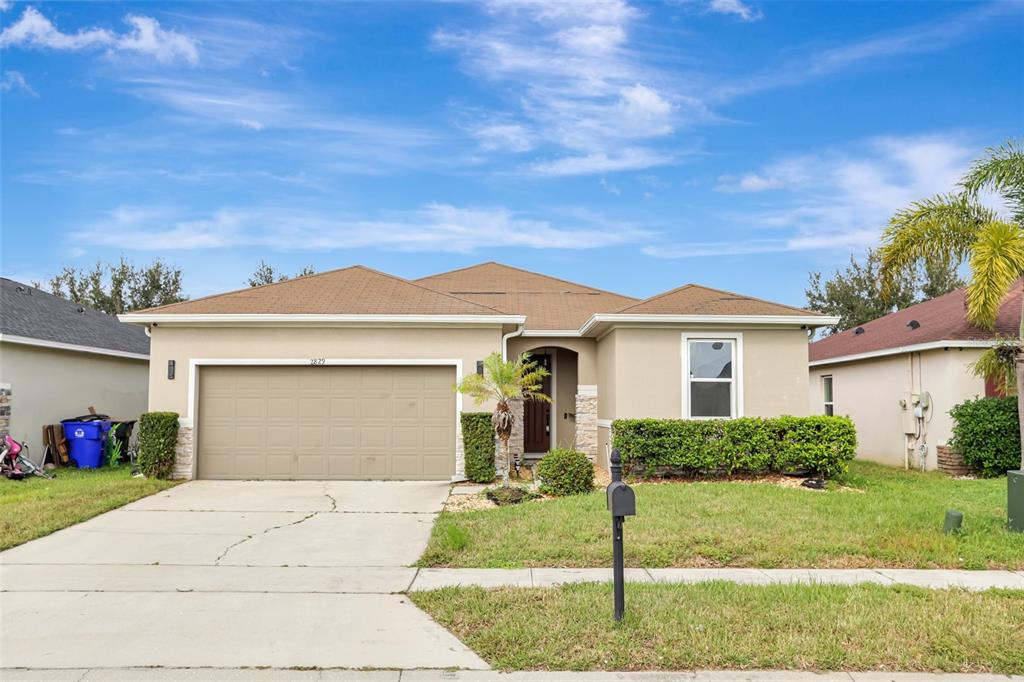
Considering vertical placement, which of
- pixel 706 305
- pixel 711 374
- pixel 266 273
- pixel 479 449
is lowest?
pixel 479 449

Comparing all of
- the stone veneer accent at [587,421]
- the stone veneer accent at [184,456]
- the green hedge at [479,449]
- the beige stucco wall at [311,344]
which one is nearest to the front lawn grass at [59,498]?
the stone veneer accent at [184,456]

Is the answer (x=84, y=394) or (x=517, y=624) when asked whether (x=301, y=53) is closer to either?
(x=84, y=394)

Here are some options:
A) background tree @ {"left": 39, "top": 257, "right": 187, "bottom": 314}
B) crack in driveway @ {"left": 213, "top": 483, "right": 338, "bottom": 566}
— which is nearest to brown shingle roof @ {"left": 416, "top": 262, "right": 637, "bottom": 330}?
crack in driveway @ {"left": 213, "top": 483, "right": 338, "bottom": 566}

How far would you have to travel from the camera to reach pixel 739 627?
4.93 metres

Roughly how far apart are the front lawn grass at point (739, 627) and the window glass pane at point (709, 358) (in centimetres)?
750

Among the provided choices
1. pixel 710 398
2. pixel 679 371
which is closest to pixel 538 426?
pixel 679 371

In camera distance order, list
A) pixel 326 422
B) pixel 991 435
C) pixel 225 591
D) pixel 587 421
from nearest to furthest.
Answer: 1. pixel 225 591
2. pixel 326 422
3. pixel 991 435
4. pixel 587 421

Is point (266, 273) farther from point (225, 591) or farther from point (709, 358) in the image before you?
point (225, 591)

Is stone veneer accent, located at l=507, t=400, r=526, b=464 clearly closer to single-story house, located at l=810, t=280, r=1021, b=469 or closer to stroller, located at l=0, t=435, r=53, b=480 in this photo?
single-story house, located at l=810, t=280, r=1021, b=469

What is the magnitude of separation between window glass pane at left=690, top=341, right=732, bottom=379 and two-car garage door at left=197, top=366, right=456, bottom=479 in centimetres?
464

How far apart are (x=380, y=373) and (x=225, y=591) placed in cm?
718

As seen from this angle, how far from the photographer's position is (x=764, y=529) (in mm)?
7957

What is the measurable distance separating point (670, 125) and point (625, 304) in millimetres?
4509

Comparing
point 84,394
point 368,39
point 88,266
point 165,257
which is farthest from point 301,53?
point 88,266
